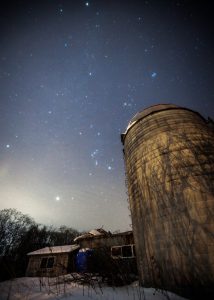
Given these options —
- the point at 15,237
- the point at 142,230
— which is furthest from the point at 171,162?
the point at 15,237

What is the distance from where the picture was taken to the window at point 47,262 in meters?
18.3

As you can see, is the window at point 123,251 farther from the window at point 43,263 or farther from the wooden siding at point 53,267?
the window at point 43,263

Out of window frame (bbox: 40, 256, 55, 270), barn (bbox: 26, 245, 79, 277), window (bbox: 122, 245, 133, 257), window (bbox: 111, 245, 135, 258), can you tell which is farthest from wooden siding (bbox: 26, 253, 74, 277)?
window (bbox: 122, 245, 133, 257)

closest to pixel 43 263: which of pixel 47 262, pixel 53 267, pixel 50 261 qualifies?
pixel 47 262

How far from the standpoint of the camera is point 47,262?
60.9 feet

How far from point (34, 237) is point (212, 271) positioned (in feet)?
144

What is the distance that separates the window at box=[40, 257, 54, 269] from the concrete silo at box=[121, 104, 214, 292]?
14.5m

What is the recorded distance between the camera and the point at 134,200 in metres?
9.18

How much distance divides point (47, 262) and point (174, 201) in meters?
18.1

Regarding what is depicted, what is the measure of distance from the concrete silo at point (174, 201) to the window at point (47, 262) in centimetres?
1454

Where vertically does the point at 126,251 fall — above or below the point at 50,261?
above

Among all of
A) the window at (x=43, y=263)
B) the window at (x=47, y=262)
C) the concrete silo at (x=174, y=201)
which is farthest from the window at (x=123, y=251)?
the window at (x=43, y=263)

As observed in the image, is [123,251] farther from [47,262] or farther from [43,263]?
[43,263]

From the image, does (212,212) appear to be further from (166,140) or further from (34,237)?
(34,237)
